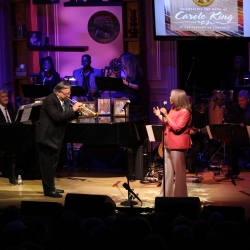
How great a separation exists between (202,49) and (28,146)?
16.6 ft

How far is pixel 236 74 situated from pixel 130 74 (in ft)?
6.48

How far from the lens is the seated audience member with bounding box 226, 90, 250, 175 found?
9797mm

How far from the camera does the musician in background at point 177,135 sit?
777cm

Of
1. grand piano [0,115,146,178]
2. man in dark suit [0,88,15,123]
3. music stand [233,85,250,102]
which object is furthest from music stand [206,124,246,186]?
man in dark suit [0,88,15,123]

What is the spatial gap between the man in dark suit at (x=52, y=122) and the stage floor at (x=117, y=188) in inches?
22.0

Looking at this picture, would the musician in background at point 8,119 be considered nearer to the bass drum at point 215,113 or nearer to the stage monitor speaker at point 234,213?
the bass drum at point 215,113

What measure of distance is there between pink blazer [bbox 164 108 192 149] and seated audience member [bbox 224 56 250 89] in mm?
Result: 3970

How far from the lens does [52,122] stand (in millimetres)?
8508

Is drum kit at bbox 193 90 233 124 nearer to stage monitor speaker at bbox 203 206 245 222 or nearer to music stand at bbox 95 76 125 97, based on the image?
music stand at bbox 95 76 125 97

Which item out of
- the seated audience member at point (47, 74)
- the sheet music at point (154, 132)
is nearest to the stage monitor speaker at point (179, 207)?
the sheet music at point (154, 132)

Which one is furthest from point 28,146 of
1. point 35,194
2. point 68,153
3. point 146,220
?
point 146,220

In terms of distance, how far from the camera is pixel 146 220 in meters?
4.26

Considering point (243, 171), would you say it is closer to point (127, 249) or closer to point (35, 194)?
point (35, 194)

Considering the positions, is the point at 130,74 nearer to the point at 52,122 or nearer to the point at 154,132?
the point at 154,132
